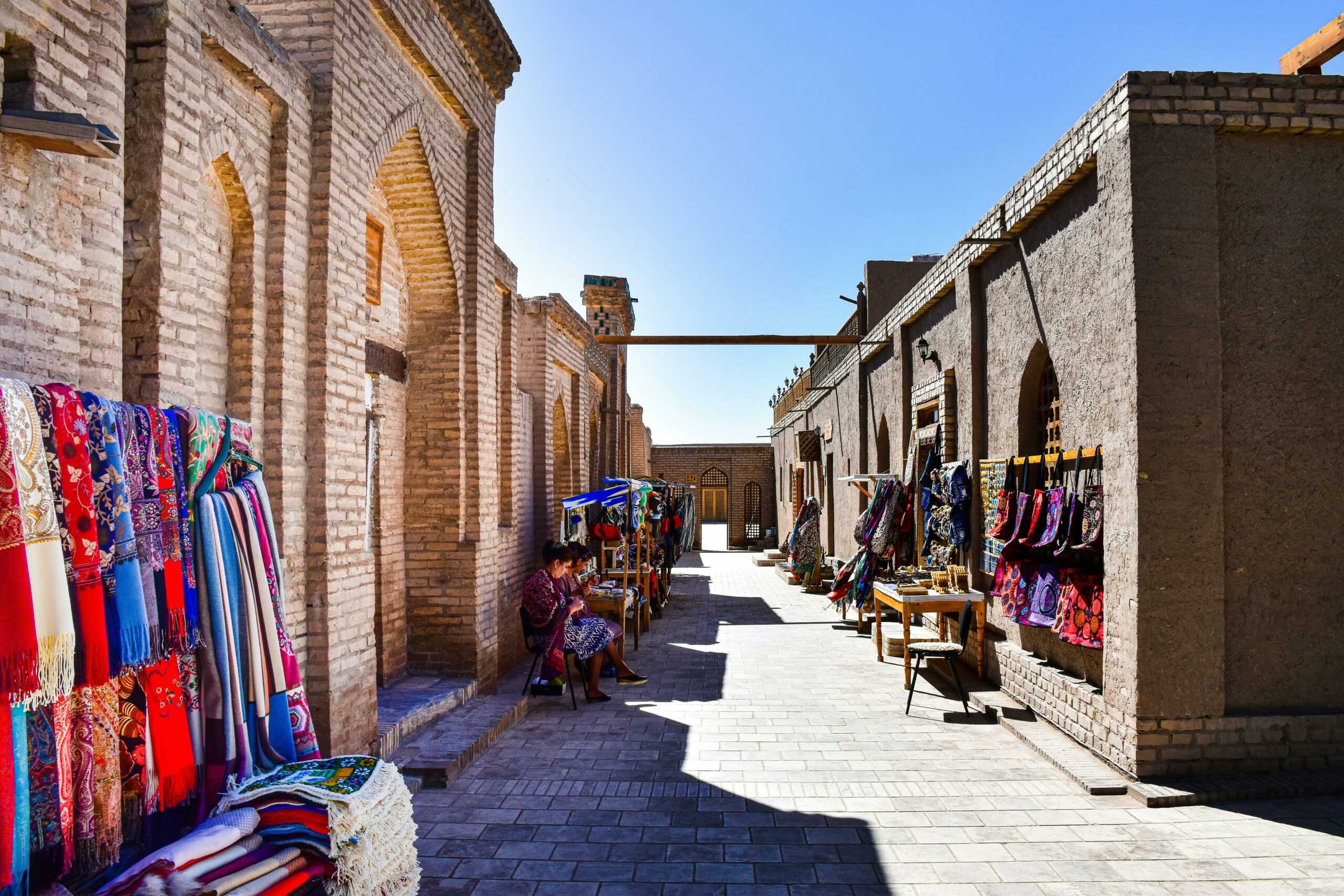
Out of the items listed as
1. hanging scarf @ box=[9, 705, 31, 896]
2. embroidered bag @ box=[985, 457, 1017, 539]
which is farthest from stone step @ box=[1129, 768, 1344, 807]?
hanging scarf @ box=[9, 705, 31, 896]

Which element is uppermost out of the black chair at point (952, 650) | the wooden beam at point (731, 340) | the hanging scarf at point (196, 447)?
the wooden beam at point (731, 340)

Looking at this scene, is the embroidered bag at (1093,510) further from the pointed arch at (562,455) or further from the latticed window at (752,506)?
the latticed window at (752,506)

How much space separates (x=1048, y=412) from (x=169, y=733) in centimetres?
630

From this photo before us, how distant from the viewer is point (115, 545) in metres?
2.69

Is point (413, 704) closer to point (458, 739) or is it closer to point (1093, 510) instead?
point (458, 739)

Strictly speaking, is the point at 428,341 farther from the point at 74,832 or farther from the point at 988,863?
the point at 988,863

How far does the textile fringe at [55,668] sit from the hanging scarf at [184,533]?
1.88ft

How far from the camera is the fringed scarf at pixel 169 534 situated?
2.93 metres

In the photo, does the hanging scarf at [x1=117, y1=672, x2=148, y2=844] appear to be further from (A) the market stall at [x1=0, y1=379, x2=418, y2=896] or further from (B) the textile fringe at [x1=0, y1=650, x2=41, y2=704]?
(B) the textile fringe at [x1=0, y1=650, x2=41, y2=704]

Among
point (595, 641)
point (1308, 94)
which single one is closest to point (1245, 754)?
point (1308, 94)

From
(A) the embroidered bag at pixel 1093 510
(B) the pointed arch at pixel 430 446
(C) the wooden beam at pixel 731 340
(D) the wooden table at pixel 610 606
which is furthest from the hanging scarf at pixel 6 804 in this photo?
(C) the wooden beam at pixel 731 340

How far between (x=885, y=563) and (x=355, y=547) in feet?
25.1

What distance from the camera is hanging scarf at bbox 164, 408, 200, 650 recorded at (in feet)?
10.00

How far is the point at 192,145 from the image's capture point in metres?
3.89
